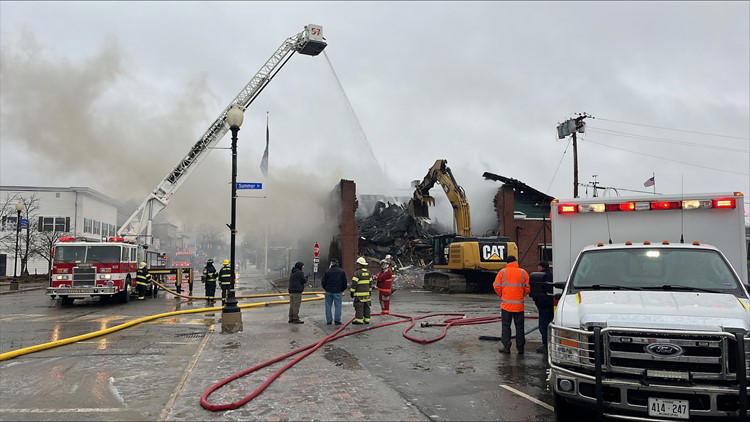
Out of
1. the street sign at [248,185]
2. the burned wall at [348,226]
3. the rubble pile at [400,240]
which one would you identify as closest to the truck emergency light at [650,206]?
the street sign at [248,185]

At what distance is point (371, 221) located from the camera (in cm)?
3581

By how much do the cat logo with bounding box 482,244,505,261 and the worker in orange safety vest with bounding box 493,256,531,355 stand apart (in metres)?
16.0

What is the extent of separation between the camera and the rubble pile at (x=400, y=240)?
110 feet

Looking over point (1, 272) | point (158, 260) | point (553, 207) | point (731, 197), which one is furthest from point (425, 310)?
point (1, 272)

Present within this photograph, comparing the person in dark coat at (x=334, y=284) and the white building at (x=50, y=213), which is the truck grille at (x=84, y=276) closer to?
the person in dark coat at (x=334, y=284)

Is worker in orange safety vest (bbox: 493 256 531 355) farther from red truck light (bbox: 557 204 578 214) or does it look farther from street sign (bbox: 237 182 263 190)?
street sign (bbox: 237 182 263 190)

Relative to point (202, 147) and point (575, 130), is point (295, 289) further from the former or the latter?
point (575, 130)

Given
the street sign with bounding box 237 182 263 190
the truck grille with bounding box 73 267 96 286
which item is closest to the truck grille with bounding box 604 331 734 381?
the street sign with bounding box 237 182 263 190

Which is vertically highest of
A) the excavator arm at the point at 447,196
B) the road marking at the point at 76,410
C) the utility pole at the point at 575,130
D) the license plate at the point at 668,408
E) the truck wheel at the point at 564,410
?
the utility pole at the point at 575,130

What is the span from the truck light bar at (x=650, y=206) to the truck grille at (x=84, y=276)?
15990mm

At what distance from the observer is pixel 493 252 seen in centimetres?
2486

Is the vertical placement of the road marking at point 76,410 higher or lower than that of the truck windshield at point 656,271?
lower

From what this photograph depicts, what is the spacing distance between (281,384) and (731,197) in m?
6.37

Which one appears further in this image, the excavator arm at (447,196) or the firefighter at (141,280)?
the excavator arm at (447,196)
